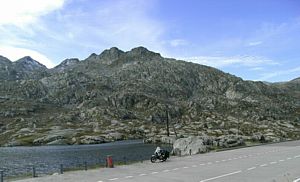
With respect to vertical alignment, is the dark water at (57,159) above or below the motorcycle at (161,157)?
below

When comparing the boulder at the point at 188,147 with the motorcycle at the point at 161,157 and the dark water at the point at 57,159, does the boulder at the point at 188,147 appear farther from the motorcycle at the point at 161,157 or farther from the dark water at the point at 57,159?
the motorcycle at the point at 161,157

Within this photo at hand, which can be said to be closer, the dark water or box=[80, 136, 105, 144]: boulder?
the dark water

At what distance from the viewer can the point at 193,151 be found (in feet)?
220

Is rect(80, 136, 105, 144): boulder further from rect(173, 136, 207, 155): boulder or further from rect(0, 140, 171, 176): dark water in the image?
rect(173, 136, 207, 155): boulder

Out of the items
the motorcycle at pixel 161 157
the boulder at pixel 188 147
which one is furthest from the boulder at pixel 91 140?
the motorcycle at pixel 161 157

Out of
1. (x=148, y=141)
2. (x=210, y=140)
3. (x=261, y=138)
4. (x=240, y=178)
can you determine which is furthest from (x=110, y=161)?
(x=148, y=141)

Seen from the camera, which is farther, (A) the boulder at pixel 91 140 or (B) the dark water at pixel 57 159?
(A) the boulder at pixel 91 140

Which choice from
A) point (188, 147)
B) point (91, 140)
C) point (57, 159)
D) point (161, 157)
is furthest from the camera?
point (91, 140)

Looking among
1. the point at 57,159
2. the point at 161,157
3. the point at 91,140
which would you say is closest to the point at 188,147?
the point at 161,157

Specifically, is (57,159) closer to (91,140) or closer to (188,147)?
(188,147)

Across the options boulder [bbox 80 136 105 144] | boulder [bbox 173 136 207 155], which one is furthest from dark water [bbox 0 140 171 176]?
boulder [bbox 80 136 105 144]

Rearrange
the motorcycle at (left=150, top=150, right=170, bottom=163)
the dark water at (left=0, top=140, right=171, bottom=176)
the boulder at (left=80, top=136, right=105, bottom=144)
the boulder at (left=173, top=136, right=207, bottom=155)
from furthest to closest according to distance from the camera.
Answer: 1. the boulder at (left=80, top=136, right=105, bottom=144)
2. the dark water at (left=0, top=140, right=171, bottom=176)
3. the boulder at (left=173, top=136, right=207, bottom=155)
4. the motorcycle at (left=150, top=150, right=170, bottom=163)

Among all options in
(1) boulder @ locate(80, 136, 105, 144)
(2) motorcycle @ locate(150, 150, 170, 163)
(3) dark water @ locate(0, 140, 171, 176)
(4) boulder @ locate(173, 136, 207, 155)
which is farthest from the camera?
(1) boulder @ locate(80, 136, 105, 144)

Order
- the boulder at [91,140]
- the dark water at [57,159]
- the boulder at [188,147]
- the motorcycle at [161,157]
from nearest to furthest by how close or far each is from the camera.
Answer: the motorcycle at [161,157]
the boulder at [188,147]
the dark water at [57,159]
the boulder at [91,140]
